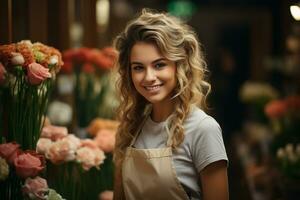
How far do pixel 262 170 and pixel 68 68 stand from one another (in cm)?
171

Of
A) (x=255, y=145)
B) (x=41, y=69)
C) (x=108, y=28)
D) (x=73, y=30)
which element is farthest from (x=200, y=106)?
(x=108, y=28)

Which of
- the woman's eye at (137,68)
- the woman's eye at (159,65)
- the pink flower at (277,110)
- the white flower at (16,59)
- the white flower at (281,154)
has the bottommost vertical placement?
the white flower at (281,154)

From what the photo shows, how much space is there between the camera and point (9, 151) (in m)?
2.35

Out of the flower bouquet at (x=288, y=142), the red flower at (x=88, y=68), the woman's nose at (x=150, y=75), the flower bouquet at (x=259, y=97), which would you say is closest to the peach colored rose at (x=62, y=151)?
the woman's nose at (x=150, y=75)

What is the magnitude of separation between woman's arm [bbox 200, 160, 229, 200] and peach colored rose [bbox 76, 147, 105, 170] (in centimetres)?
77

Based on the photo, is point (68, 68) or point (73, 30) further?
point (73, 30)

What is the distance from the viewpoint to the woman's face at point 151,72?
2.40m

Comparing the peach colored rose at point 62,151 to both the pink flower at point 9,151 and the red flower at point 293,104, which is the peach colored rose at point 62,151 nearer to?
the pink flower at point 9,151

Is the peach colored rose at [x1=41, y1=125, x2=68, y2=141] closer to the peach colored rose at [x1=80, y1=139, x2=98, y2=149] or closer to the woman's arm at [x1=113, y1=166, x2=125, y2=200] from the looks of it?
the peach colored rose at [x1=80, y1=139, x2=98, y2=149]

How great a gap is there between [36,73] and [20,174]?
41 centimetres

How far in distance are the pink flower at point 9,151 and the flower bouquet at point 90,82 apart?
5.05 ft

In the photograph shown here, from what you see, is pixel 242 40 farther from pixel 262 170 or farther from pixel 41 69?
pixel 41 69

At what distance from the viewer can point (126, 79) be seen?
258 cm

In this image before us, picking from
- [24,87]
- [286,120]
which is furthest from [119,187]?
[286,120]
